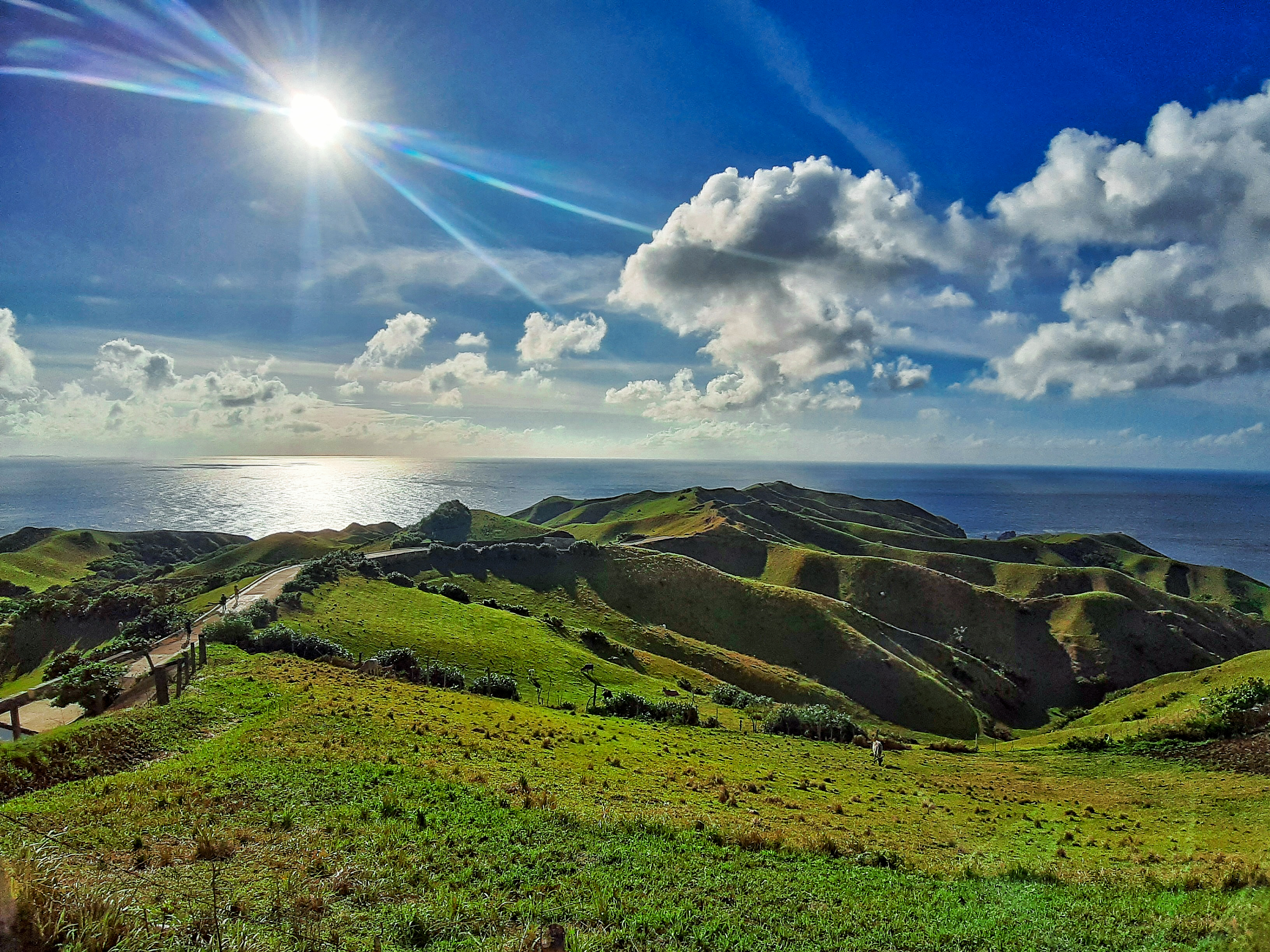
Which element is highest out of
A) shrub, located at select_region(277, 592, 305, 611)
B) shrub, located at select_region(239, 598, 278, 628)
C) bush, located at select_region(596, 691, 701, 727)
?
shrub, located at select_region(239, 598, 278, 628)

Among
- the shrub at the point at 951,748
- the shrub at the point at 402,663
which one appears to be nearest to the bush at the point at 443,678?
the shrub at the point at 402,663

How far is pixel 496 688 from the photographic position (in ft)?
132

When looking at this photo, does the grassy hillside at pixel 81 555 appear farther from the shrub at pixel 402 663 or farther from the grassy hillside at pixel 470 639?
the shrub at pixel 402 663

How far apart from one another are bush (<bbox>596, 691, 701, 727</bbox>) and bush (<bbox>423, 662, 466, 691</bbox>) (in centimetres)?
1022

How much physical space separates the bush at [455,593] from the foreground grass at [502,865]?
4780 centimetres

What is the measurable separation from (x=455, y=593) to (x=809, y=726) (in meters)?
46.8

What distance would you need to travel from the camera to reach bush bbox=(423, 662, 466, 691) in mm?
38312

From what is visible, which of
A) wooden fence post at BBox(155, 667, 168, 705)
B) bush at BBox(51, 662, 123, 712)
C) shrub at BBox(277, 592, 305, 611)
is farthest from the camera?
shrub at BBox(277, 592, 305, 611)

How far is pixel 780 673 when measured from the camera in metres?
67.1

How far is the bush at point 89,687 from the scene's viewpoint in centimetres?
2260

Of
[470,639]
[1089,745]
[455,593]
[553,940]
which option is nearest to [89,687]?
[553,940]

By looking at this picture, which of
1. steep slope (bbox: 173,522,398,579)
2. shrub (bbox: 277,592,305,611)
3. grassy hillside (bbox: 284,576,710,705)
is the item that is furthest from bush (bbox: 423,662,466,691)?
steep slope (bbox: 173,522,398,579)

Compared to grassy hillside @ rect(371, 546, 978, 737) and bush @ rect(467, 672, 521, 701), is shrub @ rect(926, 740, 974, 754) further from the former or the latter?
bush @ rect(467, 672, 521, 701)

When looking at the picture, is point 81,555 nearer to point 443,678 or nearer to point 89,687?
point 443,678
